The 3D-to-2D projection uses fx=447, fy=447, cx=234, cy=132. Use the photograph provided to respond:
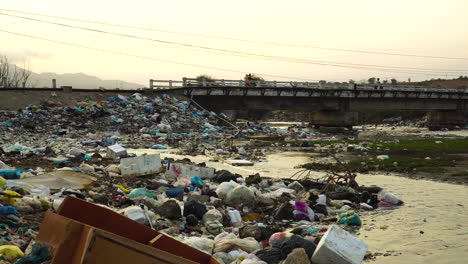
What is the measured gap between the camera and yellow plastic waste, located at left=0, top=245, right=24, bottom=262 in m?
3.56

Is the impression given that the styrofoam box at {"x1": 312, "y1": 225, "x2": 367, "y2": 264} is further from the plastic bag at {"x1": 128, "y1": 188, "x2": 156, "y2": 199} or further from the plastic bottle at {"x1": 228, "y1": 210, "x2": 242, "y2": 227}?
the plastic bag at {"x1": 128, "y1": 188, "x2": 156, "y2": 199}

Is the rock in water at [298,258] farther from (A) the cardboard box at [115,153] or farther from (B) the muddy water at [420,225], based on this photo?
(A) the cardboard box at [115,153]

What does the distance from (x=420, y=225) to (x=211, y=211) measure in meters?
2.98

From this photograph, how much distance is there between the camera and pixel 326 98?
33.7m

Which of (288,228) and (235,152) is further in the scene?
(235,152)

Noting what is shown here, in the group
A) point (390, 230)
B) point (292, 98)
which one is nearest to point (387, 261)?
point (390, 230)

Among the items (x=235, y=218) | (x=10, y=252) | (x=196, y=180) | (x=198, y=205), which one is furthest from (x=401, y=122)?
(x=10, y=252)

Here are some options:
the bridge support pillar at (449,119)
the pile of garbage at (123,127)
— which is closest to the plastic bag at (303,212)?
the pile of garbage at (123,127)

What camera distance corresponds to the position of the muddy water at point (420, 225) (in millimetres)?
5090

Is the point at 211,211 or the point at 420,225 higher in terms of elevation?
the point at 211,211

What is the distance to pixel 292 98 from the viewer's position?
106 ft

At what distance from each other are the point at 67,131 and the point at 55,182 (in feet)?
41.0

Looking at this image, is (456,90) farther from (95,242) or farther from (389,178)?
(95,242)

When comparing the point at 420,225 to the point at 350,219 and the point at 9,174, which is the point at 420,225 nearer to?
the point at 350,219
